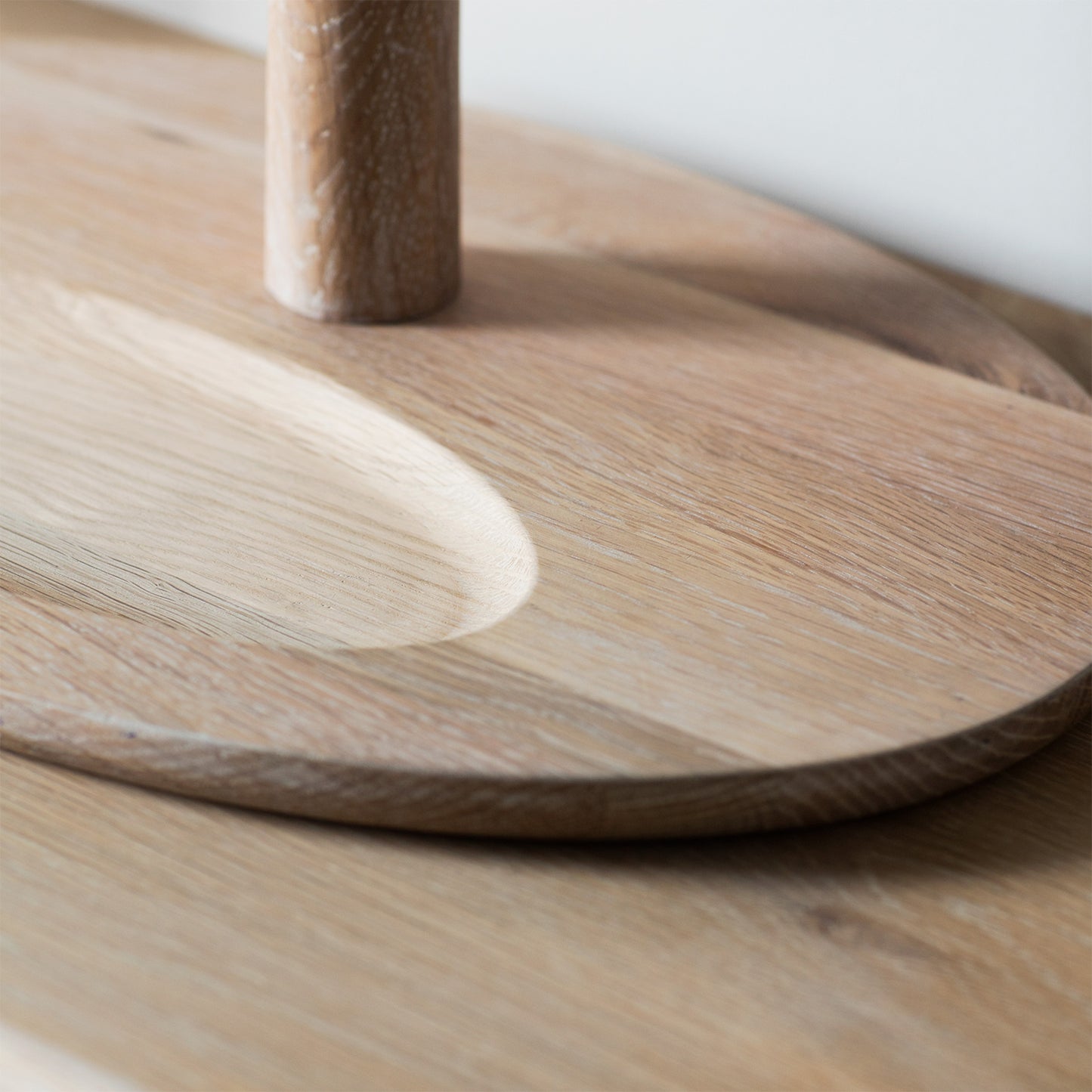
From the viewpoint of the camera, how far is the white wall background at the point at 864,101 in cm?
56

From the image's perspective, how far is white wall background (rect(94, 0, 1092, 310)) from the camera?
22.1 inches

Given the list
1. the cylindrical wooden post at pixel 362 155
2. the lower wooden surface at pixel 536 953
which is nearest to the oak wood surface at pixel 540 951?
the lower wooden surface at pixel 536 953

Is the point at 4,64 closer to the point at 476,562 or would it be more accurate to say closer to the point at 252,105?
the point at 252,105

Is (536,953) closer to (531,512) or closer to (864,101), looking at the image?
(531,512)

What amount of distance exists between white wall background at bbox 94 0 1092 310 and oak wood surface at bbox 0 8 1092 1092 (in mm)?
323

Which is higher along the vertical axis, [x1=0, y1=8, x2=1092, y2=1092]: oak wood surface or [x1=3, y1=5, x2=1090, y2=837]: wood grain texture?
[x1=3, y1=5, x2=1090, y2=837]: wood grain texture

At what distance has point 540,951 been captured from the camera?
12.2 inches

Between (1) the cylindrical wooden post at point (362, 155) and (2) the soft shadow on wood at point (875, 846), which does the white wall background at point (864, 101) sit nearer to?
(1) the cylindrical wooden post at point (362, 155)

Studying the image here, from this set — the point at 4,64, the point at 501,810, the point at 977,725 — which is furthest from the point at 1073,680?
the point at 4,64

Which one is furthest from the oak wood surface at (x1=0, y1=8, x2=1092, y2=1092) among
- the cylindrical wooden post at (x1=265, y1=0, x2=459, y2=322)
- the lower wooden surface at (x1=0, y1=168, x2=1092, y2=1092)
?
the cylindrical wooden post at (x1=265, y1=0, x2=459, y2=322)

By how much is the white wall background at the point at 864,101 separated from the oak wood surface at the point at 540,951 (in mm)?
323

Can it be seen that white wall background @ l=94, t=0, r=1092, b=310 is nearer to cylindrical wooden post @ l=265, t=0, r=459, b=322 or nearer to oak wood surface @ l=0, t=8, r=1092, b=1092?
cylindrical wooden post @ l=265, t=0, r=459, b=322

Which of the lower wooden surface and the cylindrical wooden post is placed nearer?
the lower wooden surface

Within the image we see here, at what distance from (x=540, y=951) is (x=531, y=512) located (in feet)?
0.51
